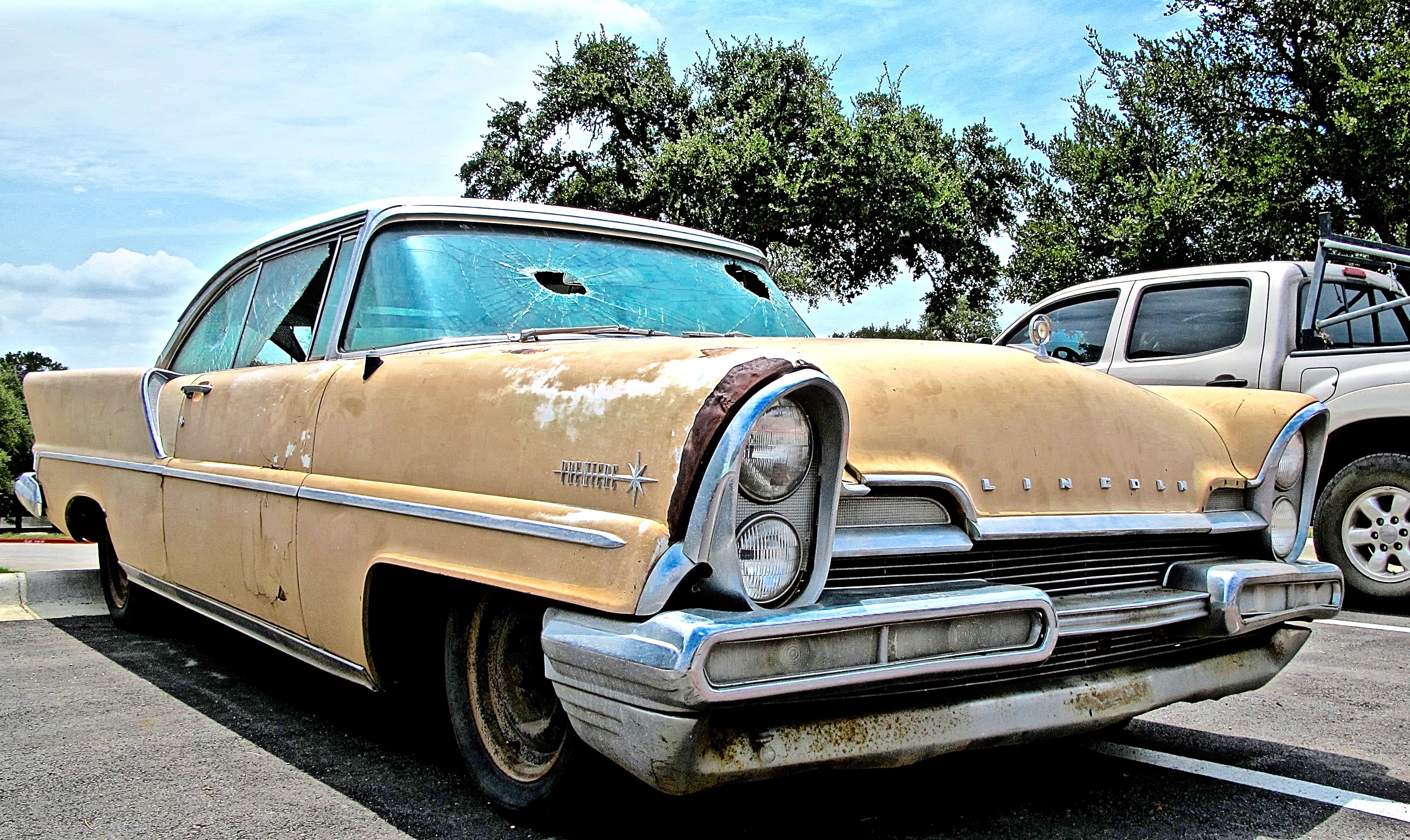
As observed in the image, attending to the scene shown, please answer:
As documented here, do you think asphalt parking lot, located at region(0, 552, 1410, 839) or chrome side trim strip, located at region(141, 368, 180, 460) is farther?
chrome side trim strip, located at region(141, 368, 180, 460)

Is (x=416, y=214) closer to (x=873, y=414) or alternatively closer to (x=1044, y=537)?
(x=873, y=414)

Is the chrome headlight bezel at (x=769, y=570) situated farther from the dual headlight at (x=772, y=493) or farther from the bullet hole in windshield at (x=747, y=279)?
the bullet hole in windshield at (x=747, y=279)

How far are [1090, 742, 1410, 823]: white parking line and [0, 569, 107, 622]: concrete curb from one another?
4.70 m

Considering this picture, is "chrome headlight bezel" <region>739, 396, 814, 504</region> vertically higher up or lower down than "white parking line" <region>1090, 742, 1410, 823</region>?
higher up

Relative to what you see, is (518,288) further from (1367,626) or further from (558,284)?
(1367,626)

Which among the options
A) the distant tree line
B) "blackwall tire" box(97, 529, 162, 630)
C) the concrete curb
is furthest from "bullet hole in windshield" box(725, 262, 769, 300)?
the distant tree line

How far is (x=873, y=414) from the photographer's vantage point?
97.0 inches

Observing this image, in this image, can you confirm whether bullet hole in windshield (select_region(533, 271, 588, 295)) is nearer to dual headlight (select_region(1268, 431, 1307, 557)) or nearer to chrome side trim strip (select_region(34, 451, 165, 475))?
chrome side trim strip (select_region(34, 451, 165, 475))

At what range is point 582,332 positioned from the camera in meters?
3.13

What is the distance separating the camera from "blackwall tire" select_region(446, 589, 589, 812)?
248cm

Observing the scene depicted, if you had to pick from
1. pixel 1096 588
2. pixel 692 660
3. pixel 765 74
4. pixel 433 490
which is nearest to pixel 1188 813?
pixel 1096 588

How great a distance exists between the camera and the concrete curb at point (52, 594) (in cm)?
555

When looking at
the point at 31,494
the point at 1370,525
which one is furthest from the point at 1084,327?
the point at 31,494

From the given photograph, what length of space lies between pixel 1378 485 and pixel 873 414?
467 cm
